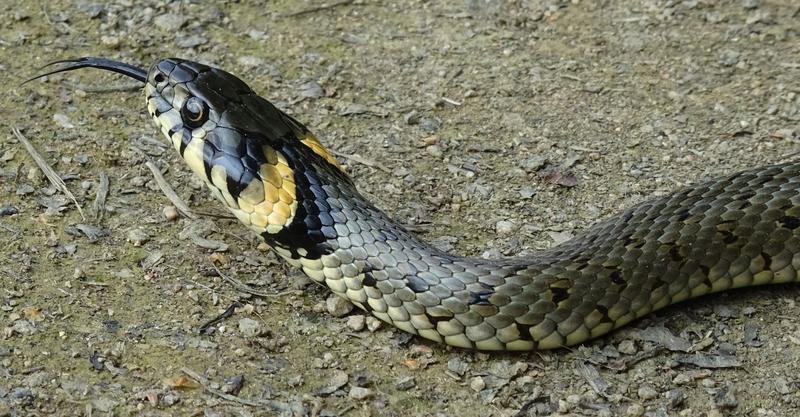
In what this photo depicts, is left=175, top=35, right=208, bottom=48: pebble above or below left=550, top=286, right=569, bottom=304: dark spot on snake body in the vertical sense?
below

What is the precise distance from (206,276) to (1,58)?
303 centimetres

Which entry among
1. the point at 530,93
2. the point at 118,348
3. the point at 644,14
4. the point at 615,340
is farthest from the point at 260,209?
the point at 644,14

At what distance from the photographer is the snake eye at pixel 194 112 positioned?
5957mm

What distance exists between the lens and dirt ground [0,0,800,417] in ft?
18.2

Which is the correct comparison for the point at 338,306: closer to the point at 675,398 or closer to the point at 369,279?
the point at 369,279

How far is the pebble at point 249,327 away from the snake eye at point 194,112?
1.18 meters

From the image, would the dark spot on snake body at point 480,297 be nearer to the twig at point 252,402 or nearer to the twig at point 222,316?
the twig at point 252,402

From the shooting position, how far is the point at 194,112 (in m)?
5.97

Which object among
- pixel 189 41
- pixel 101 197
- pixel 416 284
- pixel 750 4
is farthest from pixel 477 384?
pixel 750 4

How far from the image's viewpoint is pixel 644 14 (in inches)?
347

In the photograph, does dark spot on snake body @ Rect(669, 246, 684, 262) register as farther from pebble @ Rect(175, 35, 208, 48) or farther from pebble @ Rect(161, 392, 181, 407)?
pebble @ Rect(175, 35, 208, 48)

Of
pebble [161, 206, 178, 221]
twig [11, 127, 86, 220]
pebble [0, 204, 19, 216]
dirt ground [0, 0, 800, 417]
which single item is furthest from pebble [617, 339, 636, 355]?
pebble [0, 204, 19, 216]

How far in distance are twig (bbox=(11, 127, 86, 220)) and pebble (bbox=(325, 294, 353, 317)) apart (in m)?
1.75

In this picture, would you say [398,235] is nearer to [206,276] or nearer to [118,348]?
[206,276]
